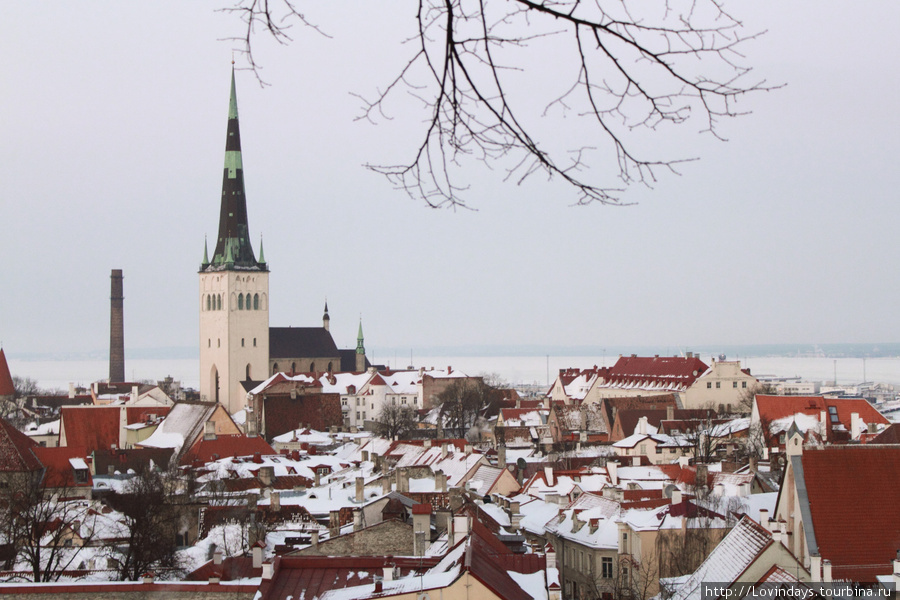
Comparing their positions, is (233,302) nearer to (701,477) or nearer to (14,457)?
(14,457)

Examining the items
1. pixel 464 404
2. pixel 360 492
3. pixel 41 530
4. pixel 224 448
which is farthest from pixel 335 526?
pixel 464 404

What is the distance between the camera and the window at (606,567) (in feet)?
98.2

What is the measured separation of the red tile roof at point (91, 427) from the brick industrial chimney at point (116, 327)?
79046 millimetres

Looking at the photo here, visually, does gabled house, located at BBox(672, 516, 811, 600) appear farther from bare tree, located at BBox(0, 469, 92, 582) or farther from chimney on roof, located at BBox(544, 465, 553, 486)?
chimney on roof, located at BBox(544, 465, 553, 486)

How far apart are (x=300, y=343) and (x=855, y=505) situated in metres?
101

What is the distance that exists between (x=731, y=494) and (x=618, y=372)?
63.4 meters

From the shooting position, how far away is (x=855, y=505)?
2241 centimetres

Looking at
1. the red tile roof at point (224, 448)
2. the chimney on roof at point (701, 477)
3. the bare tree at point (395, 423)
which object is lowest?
the bare tree at point (395, 423)

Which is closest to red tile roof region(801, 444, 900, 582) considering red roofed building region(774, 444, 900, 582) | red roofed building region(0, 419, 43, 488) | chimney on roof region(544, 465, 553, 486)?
red roofed building region(774, 444, 900, 582)

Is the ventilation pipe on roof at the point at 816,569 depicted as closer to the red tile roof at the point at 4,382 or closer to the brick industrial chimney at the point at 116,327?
the red tile roof at the point at 4,382

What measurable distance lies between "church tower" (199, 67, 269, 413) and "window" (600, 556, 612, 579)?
A: 76621 mm

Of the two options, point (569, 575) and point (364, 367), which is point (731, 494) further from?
point (364, 367)

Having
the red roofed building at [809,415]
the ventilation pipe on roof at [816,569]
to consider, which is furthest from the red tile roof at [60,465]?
the ventilation pipe on roof at [816,569]

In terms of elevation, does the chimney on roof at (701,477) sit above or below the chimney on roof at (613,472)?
above
